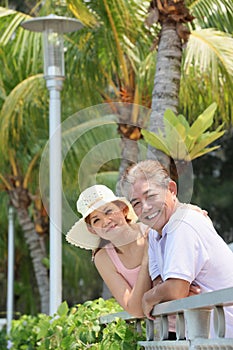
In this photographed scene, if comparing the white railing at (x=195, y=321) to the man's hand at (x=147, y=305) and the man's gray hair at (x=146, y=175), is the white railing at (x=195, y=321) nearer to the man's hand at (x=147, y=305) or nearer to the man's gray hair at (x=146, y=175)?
the man's hand at (x=147, y=305)

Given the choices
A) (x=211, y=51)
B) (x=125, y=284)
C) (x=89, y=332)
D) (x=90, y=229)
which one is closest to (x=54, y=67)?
(x=211, y=51)

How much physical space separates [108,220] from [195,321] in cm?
115

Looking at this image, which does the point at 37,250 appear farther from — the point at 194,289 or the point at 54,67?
the point at 194,289

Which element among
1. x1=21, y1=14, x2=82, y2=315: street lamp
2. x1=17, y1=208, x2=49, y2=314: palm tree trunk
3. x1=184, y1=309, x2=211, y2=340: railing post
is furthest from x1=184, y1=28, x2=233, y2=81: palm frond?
x1=17, y1=208, x2=49, y2=314: palm tree trunk

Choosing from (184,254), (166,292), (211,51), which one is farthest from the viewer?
(211,51)

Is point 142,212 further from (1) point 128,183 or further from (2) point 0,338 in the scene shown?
(2) point 0,338

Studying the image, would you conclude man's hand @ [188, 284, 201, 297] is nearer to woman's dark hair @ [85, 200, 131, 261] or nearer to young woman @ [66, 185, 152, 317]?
young woman @ [66, 185, 152, 317]

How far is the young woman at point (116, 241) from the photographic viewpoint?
5074 millimetres

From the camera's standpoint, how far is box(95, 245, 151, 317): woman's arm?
5.02m

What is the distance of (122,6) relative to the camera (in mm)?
14391

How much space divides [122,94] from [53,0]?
3035mm

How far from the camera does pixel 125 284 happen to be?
17.0 ft

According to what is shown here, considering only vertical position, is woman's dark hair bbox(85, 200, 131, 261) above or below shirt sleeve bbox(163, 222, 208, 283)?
above

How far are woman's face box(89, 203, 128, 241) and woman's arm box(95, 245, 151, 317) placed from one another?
166mm
